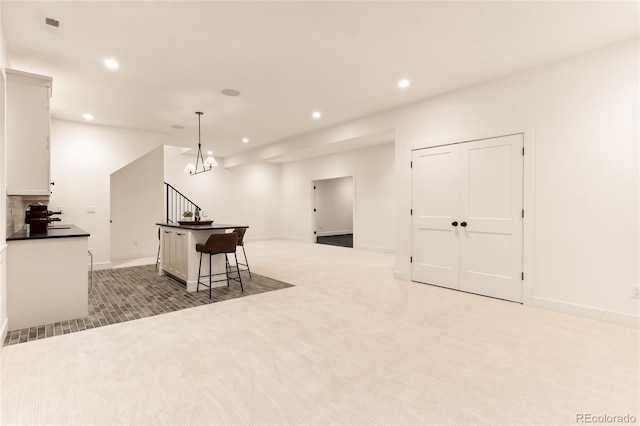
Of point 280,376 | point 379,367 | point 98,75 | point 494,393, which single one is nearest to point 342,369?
point 379,367

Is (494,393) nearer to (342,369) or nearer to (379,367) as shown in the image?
(379,367)

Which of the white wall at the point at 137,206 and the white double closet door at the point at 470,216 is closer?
the white double closet door at the point at 470,216

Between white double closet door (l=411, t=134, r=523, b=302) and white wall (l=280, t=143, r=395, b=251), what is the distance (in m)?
3.39

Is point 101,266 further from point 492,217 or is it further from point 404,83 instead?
point 492,217

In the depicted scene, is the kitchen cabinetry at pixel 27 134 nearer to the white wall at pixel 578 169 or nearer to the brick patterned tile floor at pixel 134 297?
the brick patterned tile floor at pixel 134 297

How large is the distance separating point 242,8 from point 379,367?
125 inches

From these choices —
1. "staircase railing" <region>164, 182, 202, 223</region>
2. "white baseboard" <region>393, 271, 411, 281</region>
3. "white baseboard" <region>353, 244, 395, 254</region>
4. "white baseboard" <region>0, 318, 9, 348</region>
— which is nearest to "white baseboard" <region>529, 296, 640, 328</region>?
"white baseboard" <region>393, 271, 411, 281</region>

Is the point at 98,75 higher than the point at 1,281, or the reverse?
the point at 98,75

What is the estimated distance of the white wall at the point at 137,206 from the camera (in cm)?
772

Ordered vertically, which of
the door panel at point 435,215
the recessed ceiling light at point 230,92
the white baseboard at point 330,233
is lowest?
the white baseboard at point 330,233

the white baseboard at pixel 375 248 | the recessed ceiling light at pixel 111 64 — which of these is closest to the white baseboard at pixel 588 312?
the white baseboard at pixel 375 248

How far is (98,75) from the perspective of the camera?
13.6ft

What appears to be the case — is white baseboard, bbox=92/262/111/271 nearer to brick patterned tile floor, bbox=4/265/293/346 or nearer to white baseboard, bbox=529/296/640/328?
brick patterned tile floor, bbox=4/265/293/346

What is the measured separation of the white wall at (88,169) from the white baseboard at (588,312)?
24.9 feet
